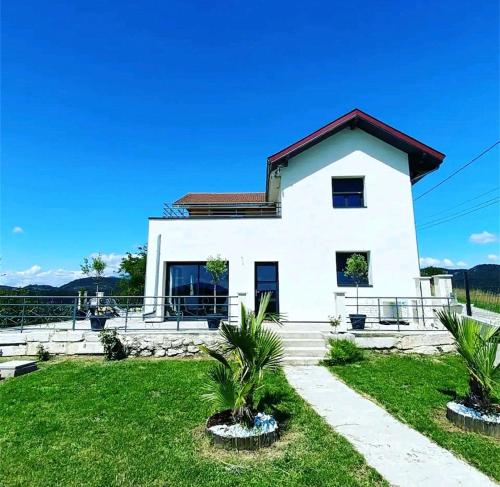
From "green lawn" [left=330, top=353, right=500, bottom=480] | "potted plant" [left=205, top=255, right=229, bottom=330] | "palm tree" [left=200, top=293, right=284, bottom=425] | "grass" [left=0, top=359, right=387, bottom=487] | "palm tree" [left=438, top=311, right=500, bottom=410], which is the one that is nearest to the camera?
"grass" [left=0, top=359, right=387, bottom=487]

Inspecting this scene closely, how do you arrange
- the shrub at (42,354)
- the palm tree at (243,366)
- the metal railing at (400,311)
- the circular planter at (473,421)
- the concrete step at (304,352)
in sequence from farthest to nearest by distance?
1. the metal railing at (400,311)
2. the shrub at (42,354)
3. the concrete step at (304,352)
4. the circular planter at (473,421)
5. the palm tree at (243,366)

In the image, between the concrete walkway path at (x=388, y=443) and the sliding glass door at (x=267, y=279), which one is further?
the sliding glass door at (x=267, y=279)

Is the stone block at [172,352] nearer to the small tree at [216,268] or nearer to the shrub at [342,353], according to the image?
the small tree at [216,268]

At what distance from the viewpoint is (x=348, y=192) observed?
14000 mm

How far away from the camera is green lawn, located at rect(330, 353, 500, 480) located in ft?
13.7

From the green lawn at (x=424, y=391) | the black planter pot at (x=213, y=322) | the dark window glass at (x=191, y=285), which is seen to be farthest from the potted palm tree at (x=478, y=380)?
the dark window glass at (x=191, y=285)

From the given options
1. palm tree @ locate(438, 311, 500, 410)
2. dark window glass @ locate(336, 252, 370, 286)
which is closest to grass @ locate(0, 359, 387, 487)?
palm tree @ locate(438, 311, 500, 410)

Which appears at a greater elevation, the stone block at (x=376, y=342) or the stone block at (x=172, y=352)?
the stone block at (x=376, y=342)

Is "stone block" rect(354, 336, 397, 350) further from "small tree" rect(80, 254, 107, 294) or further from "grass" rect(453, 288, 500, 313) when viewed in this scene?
"small tree" rect(80, 254, 107, 294)

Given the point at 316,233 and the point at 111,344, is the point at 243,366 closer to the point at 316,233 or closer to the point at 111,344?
the point at 111,344

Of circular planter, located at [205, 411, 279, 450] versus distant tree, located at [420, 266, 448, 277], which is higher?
distant tree, located at [420, 266, 448, 277]

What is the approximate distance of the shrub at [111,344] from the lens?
30.9 ft

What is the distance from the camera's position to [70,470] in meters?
3.64

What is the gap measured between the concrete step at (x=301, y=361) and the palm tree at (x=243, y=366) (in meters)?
4.28
